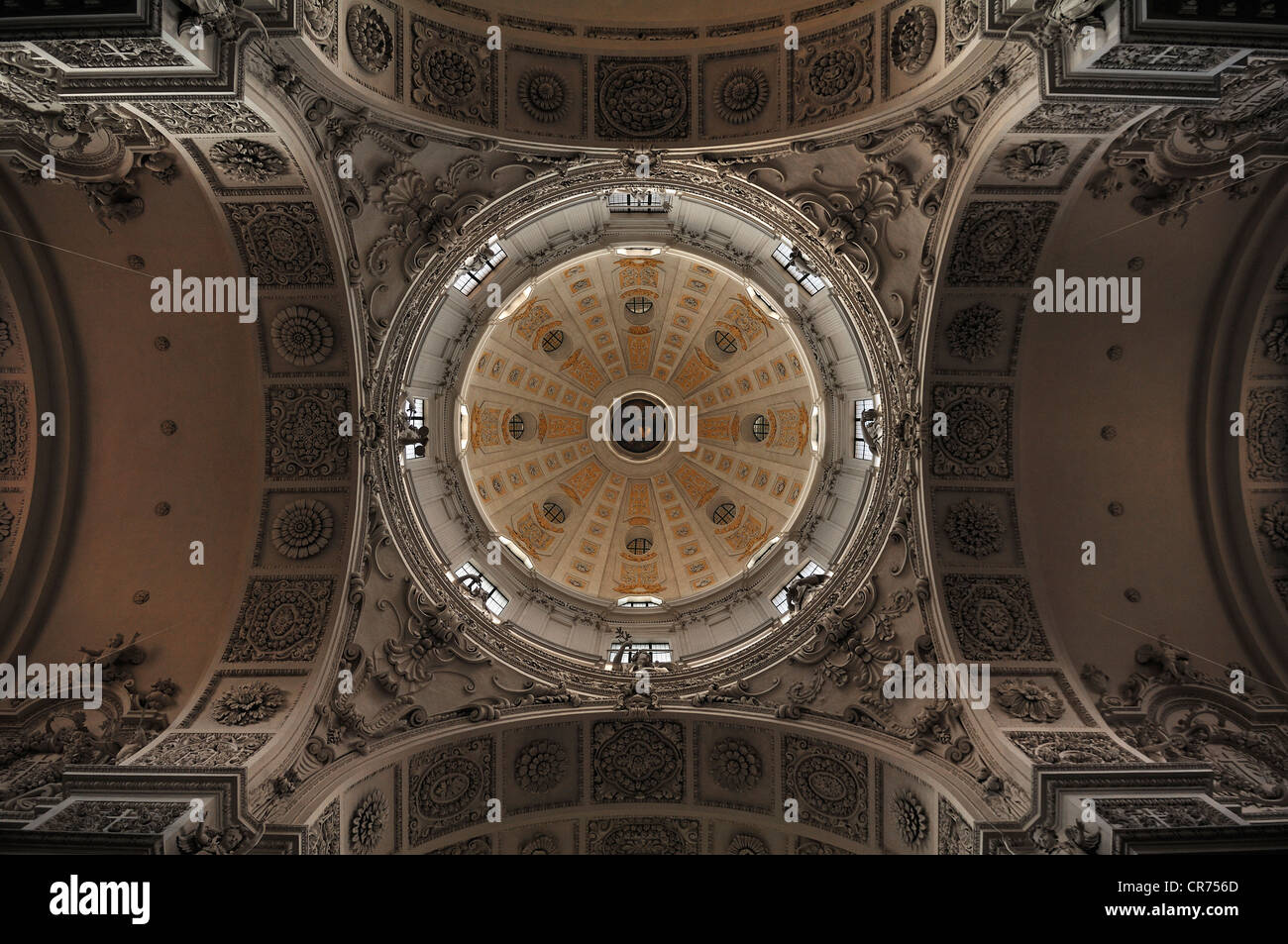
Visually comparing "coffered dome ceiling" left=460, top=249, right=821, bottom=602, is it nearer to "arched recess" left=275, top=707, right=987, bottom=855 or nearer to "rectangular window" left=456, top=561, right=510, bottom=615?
"rectangular window" left=456, top=561, right=510, bottom=615

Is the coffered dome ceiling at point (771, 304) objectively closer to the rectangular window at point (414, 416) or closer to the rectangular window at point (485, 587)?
the rectangular window at point (414, 416)

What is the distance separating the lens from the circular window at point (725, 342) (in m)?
30.6

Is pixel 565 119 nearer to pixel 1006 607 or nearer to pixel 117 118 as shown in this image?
pixel 117 118

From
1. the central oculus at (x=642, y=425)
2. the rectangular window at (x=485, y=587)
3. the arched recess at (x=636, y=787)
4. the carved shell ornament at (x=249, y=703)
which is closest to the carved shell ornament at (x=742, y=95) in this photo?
the central oculus at (x=642, y=425)

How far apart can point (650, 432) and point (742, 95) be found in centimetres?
1599

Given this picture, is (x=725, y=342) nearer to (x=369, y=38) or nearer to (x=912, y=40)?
(x=912, y=40)

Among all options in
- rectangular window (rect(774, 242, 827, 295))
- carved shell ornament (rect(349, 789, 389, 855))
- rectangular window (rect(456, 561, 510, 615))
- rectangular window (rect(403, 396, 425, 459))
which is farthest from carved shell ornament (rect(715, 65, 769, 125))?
carved shell ornament (rect(349, 789, 389, 855))

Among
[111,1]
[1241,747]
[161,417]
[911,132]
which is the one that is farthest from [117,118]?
[1241,747]

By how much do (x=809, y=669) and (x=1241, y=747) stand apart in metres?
9.98

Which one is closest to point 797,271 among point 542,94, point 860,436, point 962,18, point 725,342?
point 860,436

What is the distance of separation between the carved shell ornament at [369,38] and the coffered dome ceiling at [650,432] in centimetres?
996

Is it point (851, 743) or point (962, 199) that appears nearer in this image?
point (962, 199)

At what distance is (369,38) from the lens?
57.4 feet
